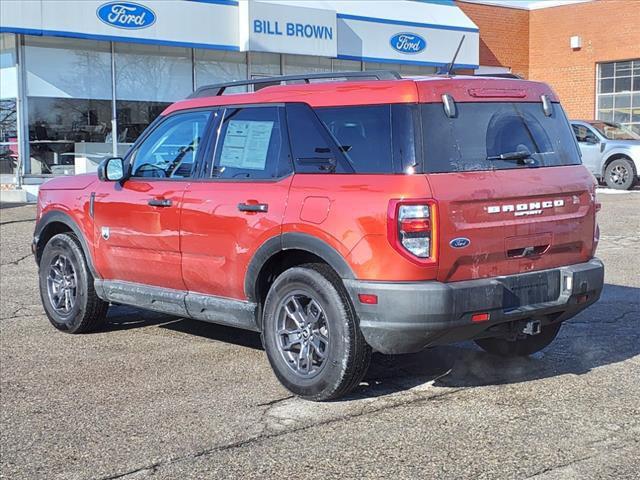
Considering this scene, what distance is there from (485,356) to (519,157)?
177 cm

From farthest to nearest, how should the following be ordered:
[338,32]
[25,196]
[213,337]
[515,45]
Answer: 1. [515,45]
2. [338,32]
3. [25,196]
4. [213,337]

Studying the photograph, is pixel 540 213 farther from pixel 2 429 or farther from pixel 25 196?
pixel 25 196

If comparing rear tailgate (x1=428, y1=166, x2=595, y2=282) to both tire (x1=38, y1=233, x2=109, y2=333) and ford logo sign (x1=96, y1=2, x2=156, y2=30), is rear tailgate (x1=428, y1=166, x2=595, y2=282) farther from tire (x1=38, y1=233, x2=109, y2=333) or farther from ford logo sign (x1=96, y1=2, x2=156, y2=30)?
ford logo sign (x1=96, y1=2, x2=156, y2=30)

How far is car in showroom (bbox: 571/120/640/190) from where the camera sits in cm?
2084

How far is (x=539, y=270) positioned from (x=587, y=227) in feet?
1.91

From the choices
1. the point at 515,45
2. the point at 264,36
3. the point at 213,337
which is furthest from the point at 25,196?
the point at 515,45

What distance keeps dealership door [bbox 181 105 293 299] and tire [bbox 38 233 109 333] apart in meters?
1.40

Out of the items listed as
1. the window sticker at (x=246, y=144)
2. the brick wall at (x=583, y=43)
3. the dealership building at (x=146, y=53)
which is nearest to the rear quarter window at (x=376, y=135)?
the window sticker at (x=246, y=144)

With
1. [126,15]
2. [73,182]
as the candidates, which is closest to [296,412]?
[73,182]

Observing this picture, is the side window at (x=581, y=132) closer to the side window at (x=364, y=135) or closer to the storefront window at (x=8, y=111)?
the storefront window at (x=8, y=111)

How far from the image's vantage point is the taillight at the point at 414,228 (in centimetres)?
482

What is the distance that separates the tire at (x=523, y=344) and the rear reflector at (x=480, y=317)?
1243mm

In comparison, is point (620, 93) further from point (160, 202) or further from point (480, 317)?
point (480, 317)

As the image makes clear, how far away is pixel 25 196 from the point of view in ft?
59.9
